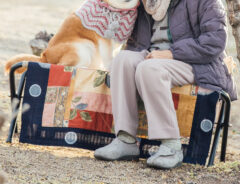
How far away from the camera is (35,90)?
10.5 ft

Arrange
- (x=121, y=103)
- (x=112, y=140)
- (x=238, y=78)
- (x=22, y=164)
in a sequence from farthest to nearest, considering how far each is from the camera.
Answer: (x=238, y=78) < (x=112, y=140) < (x=121, y=103) < (x=22, y=164)

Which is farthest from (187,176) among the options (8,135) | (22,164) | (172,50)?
(8,135)

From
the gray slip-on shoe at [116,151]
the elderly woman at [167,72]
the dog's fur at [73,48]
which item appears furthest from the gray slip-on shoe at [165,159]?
the dog's fur at [73,48]

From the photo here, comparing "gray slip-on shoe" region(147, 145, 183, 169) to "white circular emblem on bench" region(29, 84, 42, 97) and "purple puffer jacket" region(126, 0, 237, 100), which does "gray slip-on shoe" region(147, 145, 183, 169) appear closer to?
"purple puffer jacket" region(126, 0, 237, 100)

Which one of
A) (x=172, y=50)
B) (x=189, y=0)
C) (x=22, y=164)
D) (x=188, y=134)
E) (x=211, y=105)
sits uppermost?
(x=189, y=0)

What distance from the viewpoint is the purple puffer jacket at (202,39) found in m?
2.89

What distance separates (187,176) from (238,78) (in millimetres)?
3573

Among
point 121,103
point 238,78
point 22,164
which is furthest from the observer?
point 238,78

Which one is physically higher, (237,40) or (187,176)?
(237,40)

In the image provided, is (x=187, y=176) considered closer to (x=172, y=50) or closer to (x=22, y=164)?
(x=172, y=50)

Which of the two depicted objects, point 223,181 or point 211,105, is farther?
point 211,105

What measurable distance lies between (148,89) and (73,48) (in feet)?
3.45

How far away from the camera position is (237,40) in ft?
10.6

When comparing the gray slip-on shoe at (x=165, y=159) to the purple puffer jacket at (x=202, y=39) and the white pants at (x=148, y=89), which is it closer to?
the white pants at (x=148, y=89)
